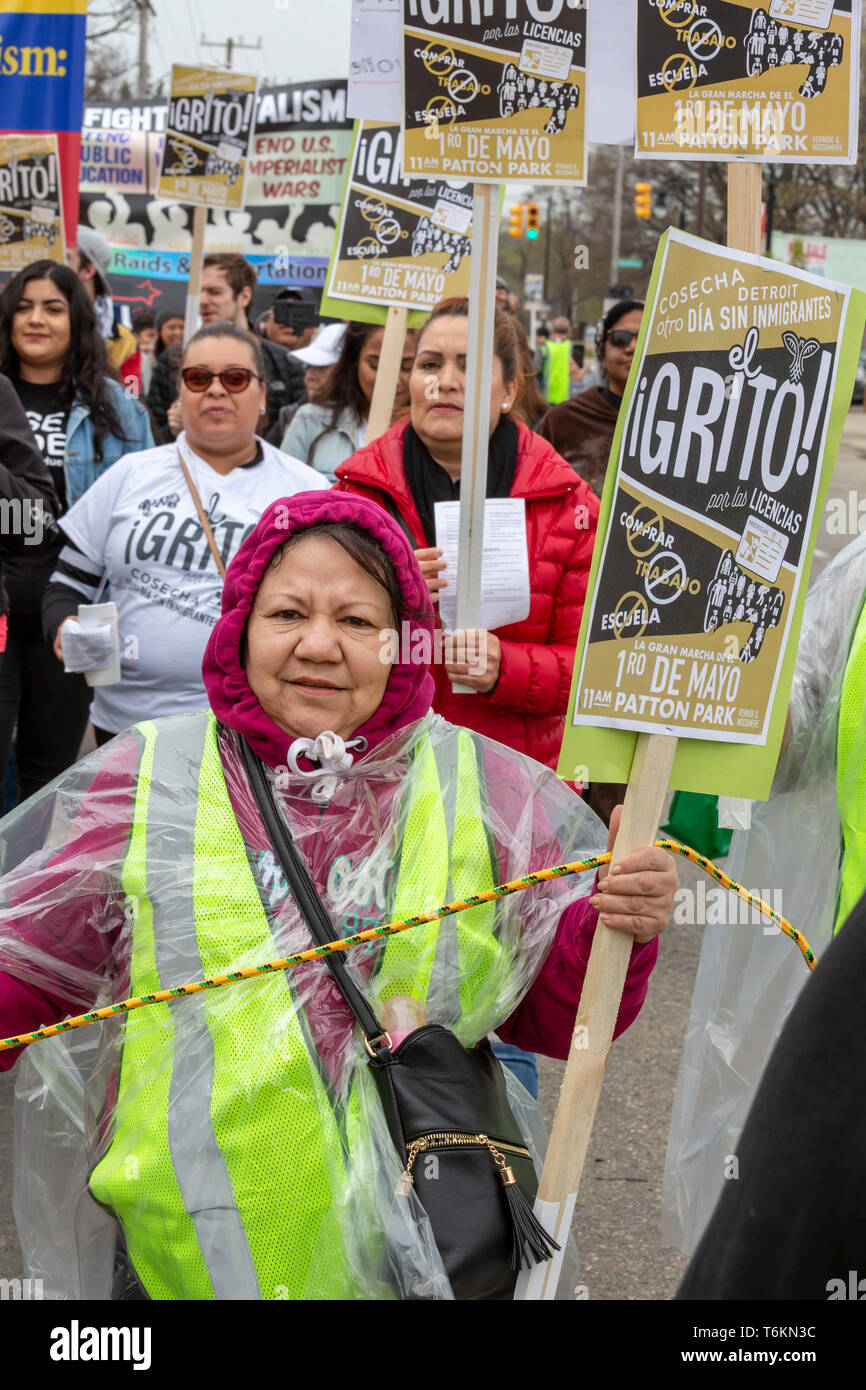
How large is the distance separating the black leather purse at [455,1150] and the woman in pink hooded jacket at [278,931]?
0.08ft

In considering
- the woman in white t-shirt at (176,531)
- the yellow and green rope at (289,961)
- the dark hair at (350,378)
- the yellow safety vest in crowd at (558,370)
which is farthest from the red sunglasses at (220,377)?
the yellow safety vest in crowd at (558,370)

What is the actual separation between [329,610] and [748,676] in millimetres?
570

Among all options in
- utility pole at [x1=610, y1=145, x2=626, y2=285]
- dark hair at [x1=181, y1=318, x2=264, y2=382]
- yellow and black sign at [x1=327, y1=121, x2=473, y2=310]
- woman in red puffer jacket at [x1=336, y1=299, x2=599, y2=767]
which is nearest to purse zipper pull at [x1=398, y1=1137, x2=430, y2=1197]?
woman in red puffer jacket at [x1=336, y1=299, x2=599, y2=767]

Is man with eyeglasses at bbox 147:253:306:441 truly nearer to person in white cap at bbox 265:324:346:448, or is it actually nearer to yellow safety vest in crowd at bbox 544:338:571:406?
person in white cap at bbox 265:324:346:448

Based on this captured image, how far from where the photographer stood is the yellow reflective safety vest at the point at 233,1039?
5.54 ft

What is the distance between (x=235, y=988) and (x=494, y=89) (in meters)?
2.14

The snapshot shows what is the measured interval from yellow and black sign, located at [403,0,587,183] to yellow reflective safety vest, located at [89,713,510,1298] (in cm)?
171

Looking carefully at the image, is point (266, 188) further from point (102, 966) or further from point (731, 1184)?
point (731, 1184)

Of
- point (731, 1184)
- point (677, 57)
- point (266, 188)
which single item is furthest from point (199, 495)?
point (266, 188)

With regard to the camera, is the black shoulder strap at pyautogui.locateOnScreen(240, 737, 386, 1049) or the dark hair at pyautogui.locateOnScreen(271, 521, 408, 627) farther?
the dark hair at pyautogui.locateOnScreen(271, 521, 408, 627)

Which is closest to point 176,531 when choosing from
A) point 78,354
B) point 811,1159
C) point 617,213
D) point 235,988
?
point 78,354

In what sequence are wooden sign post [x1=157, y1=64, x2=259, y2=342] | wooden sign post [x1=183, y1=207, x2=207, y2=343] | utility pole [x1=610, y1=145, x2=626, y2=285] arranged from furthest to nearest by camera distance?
utility pole [x1=610, y1=145, x2=626, y2=285], wooden sign post [x1=157, y1=64, x2=259, y2=342], wooden sign post [x1=183, y1=207, x2=207, y2=343]

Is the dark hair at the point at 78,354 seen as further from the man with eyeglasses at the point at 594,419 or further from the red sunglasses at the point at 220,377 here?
the man with eyeglasses at the point at 594,419

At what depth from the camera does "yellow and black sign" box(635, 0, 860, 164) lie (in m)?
2.32
